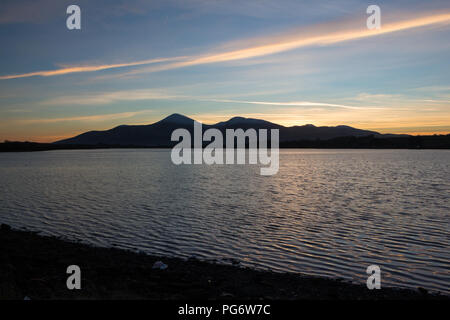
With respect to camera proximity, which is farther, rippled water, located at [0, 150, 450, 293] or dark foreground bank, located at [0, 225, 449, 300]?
rippled water, located at [0, 150, 450, 293]

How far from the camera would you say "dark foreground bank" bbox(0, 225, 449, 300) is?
10.9 metres

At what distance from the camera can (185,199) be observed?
35.4m

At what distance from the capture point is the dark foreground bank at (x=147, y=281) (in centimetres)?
1091

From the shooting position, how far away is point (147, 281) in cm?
1250

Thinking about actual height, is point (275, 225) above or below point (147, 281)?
below

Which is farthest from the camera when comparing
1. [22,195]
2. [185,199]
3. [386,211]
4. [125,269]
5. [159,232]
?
[22,195]

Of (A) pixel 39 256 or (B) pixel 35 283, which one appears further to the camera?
(A) pixel 39 256

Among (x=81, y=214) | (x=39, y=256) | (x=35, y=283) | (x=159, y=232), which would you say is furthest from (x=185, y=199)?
(x=35, y=283)

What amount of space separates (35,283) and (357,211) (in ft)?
74.1

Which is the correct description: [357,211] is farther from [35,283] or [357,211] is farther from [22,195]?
[22,195]

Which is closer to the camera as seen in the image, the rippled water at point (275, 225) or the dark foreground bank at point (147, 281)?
the dark foreground bank at point (147, 281)

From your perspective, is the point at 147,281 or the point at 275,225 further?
the point at 275,225

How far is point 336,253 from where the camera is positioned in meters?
16.8
